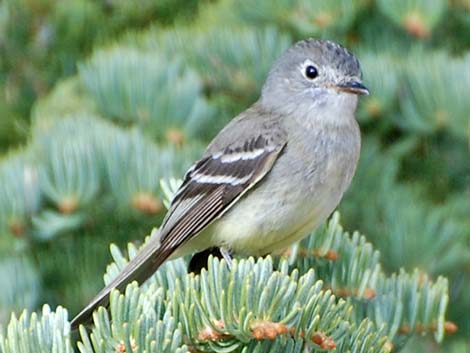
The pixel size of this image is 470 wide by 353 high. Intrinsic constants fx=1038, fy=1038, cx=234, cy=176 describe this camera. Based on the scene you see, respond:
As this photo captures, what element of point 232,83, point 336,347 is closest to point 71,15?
point 232,83

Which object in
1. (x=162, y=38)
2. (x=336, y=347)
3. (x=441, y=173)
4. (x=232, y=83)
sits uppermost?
(x=162, y=38)

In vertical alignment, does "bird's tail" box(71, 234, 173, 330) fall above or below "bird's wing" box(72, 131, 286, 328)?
below

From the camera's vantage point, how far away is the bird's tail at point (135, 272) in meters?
3.13

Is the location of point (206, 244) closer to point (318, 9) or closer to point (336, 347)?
point (318, 9)

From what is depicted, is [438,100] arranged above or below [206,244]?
above

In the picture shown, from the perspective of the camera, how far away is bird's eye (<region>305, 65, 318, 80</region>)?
442 centimetres

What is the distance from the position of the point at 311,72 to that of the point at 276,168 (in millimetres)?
653

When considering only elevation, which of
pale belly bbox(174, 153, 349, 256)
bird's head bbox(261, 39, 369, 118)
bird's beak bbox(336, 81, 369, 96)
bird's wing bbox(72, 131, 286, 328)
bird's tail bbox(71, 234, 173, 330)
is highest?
bird's head bbox(261, 39, 369, 118)

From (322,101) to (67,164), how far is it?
114 cm

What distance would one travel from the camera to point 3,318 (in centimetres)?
376

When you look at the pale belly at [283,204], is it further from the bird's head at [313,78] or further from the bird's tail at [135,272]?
the bird's head at [313,78]

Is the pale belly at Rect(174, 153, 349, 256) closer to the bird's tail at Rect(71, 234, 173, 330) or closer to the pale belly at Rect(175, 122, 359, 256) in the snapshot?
the pale belly at Rect(175, 122, 359, 256)

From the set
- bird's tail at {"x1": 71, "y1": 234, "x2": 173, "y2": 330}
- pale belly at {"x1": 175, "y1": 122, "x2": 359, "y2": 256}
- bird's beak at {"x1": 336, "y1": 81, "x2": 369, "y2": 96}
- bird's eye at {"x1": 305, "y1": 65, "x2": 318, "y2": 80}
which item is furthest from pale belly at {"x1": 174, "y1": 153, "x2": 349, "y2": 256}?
bird's eye at {"x1": 305, "y1": 65, "x2": 318, "y2": 80}

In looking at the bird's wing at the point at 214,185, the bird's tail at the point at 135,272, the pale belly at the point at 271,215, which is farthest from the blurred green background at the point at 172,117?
the bird's tail at the point at 135,272
